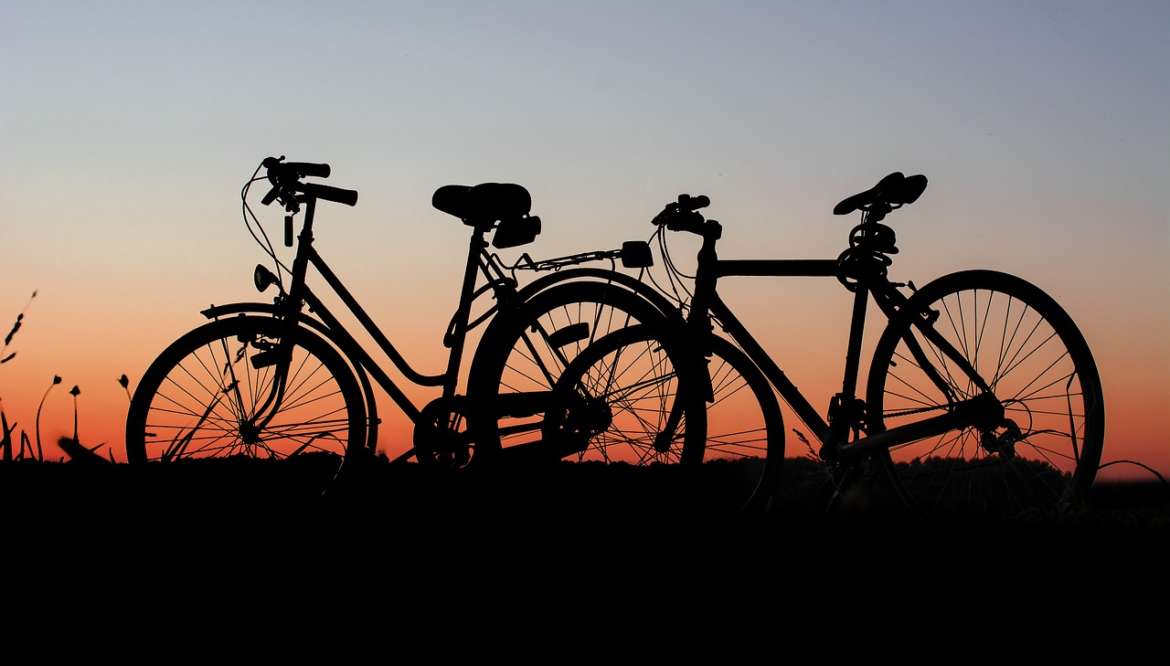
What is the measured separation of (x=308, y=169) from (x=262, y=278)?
1.76 feet

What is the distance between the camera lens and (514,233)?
5.05 metres

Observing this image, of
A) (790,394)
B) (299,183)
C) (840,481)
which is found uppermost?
(299,183)

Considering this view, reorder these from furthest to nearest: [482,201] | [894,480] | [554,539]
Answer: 1. [894,480]
2. [482,201]
3. [554,539]

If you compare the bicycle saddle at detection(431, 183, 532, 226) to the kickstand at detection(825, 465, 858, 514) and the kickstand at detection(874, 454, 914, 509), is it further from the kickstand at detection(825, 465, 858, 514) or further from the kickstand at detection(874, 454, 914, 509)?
the kickstand at detection(874, 454, 914, 509)

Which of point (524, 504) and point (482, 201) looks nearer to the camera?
point (524, 504)

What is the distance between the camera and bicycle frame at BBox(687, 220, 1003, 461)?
5.05 meters

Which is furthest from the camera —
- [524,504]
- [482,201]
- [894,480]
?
[894,480]

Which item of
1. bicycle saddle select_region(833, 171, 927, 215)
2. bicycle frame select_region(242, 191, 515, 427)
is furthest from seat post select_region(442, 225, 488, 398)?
bicycle saddle select_region(833, 171, 927, 215)

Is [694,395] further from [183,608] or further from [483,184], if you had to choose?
[183,608]

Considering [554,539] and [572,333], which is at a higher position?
[572,333]

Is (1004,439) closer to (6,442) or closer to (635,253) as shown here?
(635,253)

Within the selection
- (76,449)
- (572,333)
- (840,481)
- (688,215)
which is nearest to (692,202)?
(688,215)

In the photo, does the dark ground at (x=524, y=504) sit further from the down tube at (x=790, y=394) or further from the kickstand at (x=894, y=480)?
the down tube at (x=790, y=394)

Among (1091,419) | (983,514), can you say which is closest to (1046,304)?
(1091,419)
